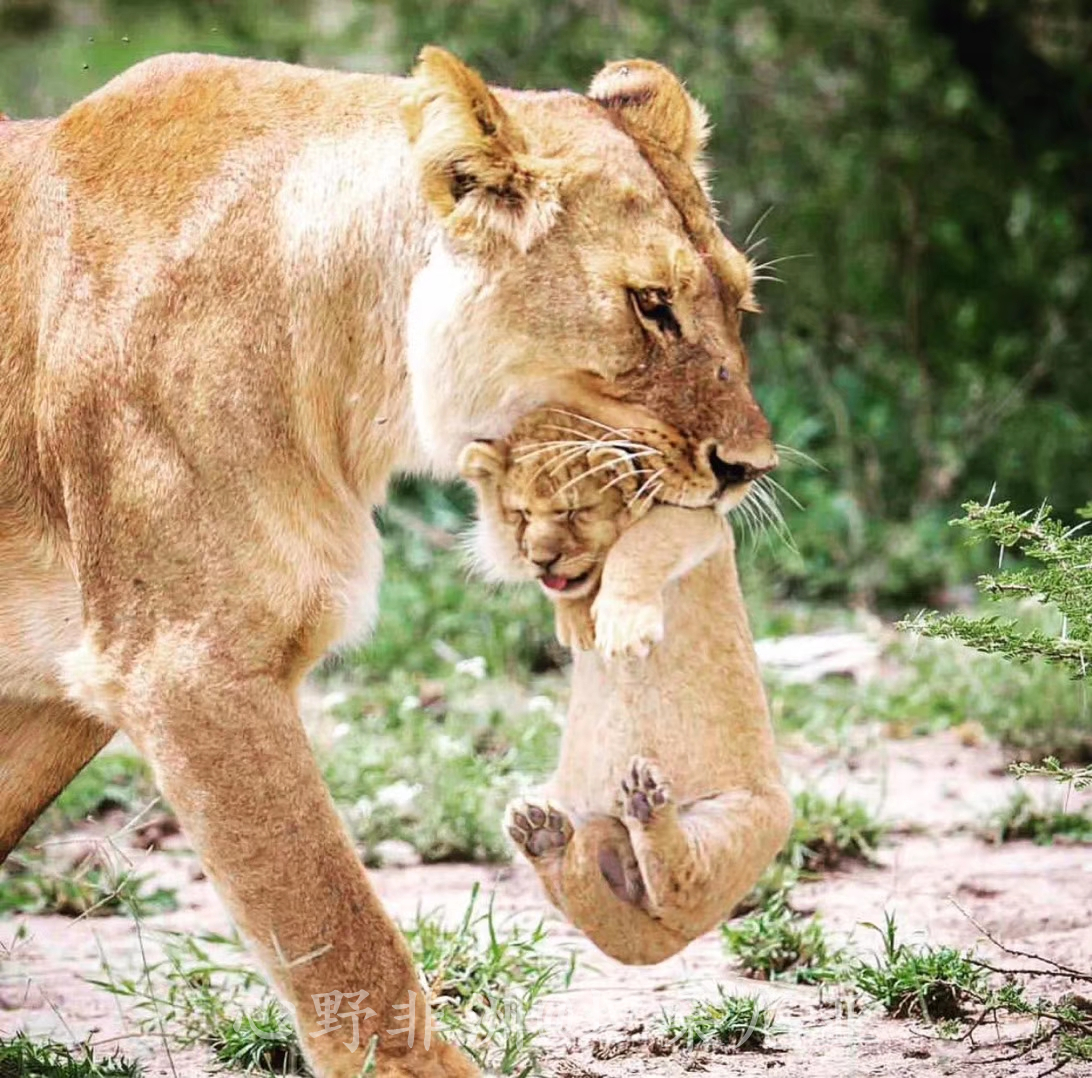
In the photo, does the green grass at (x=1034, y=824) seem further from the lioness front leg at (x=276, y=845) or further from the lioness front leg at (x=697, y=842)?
the lioness front leg at (x=276, y=845)

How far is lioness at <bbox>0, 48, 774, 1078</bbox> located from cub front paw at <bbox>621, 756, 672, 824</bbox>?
479mm

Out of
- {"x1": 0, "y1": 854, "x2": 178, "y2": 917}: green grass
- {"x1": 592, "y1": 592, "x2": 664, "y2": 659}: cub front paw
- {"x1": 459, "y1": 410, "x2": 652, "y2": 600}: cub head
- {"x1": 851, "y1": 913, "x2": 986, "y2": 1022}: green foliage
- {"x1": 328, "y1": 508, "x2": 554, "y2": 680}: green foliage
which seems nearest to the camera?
{"x1": 592, "y1": 592, "x2": 664, "y2": 659}: cub front paw

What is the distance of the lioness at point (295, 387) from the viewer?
3.46 meters

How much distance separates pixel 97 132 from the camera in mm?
3779

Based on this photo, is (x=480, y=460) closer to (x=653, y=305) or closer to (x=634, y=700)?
(x=653, y=305)

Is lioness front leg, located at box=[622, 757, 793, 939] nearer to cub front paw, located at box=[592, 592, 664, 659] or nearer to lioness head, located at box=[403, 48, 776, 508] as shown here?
cub front paw, located at box=[592, 592, 664, 659]

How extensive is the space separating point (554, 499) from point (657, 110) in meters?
0.77

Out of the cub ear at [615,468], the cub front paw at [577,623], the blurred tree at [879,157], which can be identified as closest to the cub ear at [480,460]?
the cub ear at [615,468]

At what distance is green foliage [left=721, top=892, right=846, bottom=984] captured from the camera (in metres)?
4.31

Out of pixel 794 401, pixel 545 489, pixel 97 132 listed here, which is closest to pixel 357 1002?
pixel 545 489

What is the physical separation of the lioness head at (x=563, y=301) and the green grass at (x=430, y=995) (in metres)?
1.09

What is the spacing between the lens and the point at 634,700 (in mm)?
3854

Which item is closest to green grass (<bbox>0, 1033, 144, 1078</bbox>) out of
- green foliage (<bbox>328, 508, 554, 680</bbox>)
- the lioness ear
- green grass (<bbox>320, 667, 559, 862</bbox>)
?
green grass (<bbox>320, 667, 559, 862</bbox>)

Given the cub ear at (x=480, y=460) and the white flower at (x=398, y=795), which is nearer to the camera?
the cub ear at (x=480, y=460)
